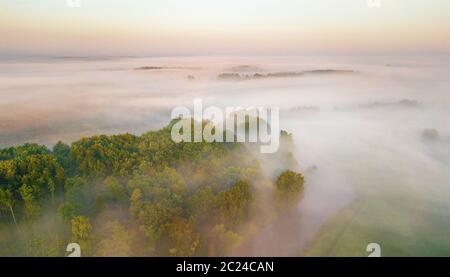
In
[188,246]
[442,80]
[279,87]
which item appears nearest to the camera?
[188,246]

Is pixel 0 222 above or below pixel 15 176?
below

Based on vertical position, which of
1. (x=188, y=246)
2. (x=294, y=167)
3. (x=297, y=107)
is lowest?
(x=188, y=246)
